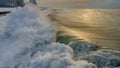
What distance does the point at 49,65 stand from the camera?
891cm

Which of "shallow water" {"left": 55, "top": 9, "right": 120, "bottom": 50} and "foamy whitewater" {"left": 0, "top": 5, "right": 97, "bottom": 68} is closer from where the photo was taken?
"foamy whitewater" {"left": 0, "top": 5, "right": 97, "bottom": 68}

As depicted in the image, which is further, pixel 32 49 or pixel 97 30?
pixel 97 30

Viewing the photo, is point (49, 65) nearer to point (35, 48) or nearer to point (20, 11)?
point (35, 48)

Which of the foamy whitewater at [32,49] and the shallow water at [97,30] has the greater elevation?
the foamy whitewater at [32,49]

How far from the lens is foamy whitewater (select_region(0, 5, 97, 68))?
9.05 meters

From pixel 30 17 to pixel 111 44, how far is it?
6.19 meters

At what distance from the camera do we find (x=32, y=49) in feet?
37.3

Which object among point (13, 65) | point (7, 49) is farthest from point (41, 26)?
point (13, 65)

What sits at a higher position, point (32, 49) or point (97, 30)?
point (32, 49)

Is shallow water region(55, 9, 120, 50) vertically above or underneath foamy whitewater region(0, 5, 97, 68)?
underneath

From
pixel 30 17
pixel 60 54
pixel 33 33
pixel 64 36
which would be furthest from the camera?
pixel 30 17

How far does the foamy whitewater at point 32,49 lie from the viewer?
9.05 metres

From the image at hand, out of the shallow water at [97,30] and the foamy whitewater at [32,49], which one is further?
the shallow water at [97,30]

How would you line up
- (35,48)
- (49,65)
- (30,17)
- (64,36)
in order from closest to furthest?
(49,65) < (35,48) < (64,36) < (30,17)
